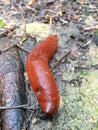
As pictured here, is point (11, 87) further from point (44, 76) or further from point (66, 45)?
point (66, 45)

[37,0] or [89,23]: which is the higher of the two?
[37,0]

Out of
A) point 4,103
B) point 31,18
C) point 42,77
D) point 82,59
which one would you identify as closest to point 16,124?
point 4,103

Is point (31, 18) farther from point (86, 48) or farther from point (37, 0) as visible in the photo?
point (86, 48)

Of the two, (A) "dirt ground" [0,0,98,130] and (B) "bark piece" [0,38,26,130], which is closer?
(B) "bark piece" [0,38,26,130]

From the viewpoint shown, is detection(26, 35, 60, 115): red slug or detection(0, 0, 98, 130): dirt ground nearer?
detection(26, 35, 60, 115): red slug

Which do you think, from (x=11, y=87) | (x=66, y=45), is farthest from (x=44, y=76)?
(x=66, y=45)
